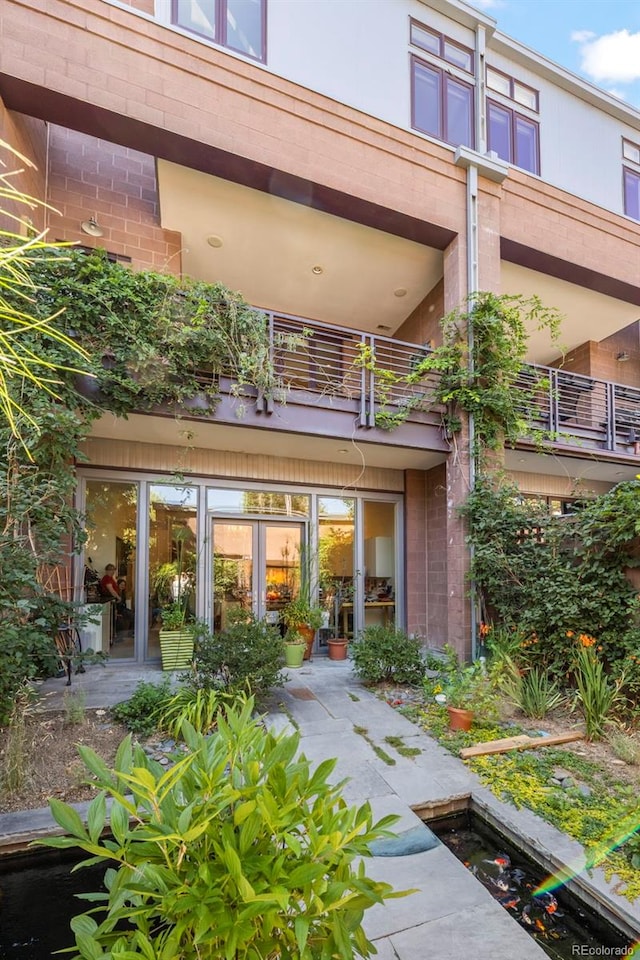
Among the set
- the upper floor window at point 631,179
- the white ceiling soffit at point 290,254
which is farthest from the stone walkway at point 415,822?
the upper floor window at point 631,179

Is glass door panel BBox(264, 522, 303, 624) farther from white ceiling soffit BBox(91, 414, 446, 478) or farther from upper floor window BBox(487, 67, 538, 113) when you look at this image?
upper floor window BBox(487, 67, 538, 113)

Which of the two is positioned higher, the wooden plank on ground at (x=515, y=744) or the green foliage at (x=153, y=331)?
the green foliage at (x=153, y=331)

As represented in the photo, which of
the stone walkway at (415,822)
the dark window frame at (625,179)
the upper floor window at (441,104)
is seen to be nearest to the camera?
the stone walkway at (415,822)

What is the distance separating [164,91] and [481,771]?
7666 millimetres

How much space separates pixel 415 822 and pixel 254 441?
4881 mm

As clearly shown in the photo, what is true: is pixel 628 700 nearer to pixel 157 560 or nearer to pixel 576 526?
pixel 576 526

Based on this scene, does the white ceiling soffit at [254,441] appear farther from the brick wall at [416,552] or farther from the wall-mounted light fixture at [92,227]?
the wall-mounted light fixture at [92,227]

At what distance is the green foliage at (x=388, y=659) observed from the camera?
18.7 ft

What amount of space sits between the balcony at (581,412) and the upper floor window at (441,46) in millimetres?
4933

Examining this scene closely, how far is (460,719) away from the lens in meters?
4.40

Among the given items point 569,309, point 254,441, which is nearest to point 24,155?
point 254,441

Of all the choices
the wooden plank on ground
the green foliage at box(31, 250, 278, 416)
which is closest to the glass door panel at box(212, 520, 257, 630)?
the green foliage at box(31, 250, 278, 416)

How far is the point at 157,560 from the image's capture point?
7094mm

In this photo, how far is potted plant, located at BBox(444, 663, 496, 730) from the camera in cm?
441
